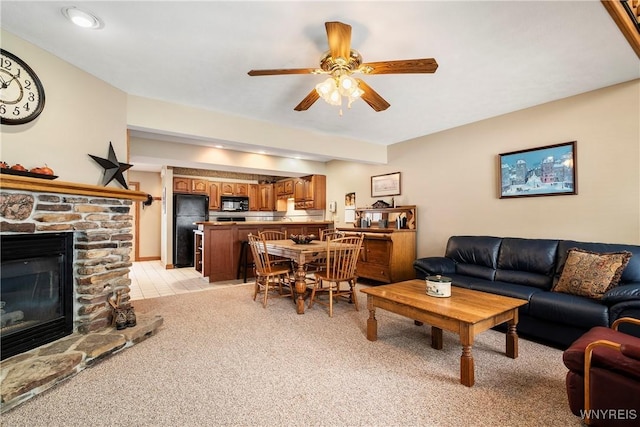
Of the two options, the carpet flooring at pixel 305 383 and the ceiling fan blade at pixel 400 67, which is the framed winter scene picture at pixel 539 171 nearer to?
the carpet flooring at pixel 305 383

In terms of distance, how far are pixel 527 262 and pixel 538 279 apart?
0.78 feet

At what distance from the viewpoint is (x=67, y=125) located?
255 centimetres

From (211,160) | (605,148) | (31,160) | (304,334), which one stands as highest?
(211,160)

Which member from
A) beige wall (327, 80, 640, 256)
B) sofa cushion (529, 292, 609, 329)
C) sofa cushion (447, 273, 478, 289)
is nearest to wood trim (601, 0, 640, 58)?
beige wall (327, 80, 640, 256)

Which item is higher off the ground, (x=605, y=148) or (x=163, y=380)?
(x=605, y=148)

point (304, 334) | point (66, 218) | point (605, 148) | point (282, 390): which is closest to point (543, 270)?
point (605, 148)

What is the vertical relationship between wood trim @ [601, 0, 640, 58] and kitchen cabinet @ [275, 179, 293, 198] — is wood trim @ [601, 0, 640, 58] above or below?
above

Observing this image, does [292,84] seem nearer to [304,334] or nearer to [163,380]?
[304,334]

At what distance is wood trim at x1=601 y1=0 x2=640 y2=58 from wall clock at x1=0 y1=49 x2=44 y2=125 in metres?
4.01

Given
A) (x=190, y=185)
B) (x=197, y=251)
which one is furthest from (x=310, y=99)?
(x=190, y=185)

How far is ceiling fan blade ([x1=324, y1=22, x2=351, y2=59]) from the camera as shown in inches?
70.9

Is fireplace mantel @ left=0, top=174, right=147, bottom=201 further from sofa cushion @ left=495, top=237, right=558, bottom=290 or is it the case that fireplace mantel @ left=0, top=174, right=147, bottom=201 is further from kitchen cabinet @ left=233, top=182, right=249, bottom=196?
kitchen cabinet @ left=233, top=182, right=249, bottom=196

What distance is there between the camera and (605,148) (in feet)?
10.00

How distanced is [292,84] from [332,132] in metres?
1.81
